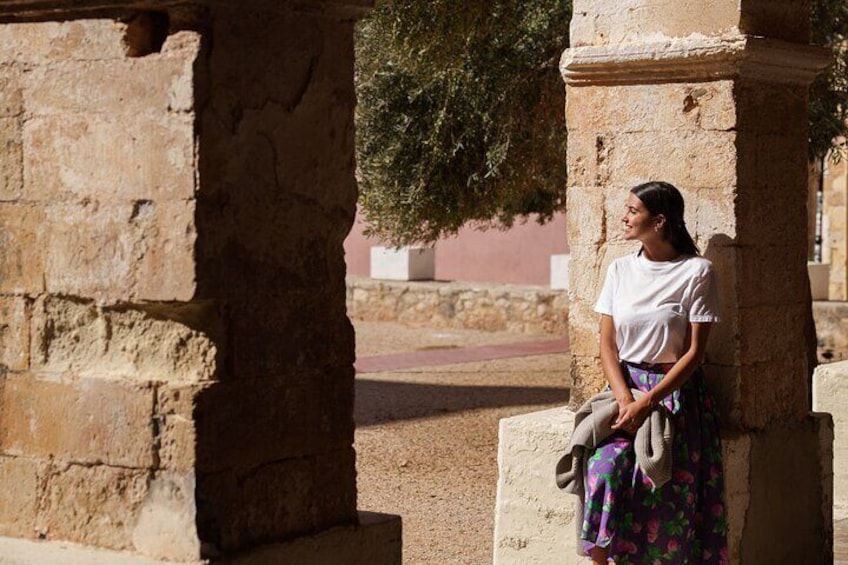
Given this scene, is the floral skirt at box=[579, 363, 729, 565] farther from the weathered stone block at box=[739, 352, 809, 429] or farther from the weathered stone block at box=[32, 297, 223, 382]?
the weathered stone block at box=[32, 297, 223, 382]

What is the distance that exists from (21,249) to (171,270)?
1.43ft

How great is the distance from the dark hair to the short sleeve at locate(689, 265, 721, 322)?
146 mm

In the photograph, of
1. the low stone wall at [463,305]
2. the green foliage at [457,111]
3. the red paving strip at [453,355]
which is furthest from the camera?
the low stone wall at [463,305]

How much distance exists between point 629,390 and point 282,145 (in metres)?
2.00

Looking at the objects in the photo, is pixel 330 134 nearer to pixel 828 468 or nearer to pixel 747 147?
pixel 747 147

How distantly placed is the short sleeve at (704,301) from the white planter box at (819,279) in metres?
12.1

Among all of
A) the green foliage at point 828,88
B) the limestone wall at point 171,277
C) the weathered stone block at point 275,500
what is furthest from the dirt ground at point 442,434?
the limestone wall at point 171,277

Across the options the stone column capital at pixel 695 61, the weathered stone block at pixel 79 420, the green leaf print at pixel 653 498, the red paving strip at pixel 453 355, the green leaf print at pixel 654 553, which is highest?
the stone column capital at pixel 695 61

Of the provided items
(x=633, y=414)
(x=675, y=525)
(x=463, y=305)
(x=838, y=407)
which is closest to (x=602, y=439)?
(x=633, y=414)

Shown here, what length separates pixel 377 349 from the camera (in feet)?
55.0

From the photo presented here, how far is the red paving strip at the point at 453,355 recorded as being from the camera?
15.4 metres

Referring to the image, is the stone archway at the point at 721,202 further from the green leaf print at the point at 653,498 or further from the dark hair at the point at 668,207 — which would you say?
the green leaf print at the point at 653,498

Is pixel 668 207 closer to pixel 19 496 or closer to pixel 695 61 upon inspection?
pixel 695 61

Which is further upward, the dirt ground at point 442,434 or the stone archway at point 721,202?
the stone archway at point 721,202
